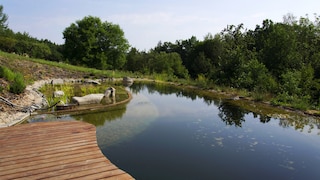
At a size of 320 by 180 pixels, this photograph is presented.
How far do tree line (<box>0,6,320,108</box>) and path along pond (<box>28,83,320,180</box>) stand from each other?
108 inches

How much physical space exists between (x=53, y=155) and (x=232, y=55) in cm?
1194

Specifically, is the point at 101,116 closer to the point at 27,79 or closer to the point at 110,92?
the point at 110,92

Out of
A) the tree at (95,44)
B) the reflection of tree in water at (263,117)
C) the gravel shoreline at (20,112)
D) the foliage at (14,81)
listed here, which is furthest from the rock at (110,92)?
the tree at (95,44)

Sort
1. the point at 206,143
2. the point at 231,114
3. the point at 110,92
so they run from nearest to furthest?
the point at 206,143 → the point at 231,114 → the point at 110,92

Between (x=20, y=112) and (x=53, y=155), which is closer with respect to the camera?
(x=53, y=155)

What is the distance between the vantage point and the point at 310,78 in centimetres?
1001

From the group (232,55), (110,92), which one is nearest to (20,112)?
(110,92)

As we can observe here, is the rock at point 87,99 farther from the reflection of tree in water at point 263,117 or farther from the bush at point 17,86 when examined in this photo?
the reflection of tree in water at point 263,117

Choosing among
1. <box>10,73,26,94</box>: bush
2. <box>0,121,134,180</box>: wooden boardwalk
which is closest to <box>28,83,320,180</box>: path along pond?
<box>0,121,134,180</box>: wooden boardwalk

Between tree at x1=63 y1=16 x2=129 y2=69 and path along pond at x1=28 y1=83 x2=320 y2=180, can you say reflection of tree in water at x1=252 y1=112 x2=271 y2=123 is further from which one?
tree at x1=63 y1=16 x2=129 y2=69

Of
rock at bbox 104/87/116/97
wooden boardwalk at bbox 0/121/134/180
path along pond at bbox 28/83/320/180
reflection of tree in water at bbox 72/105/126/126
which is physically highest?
rock at bbox 104/87/116/97

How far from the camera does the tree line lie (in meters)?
10.6

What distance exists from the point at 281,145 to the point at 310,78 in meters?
6.07

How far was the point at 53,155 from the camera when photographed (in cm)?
294
